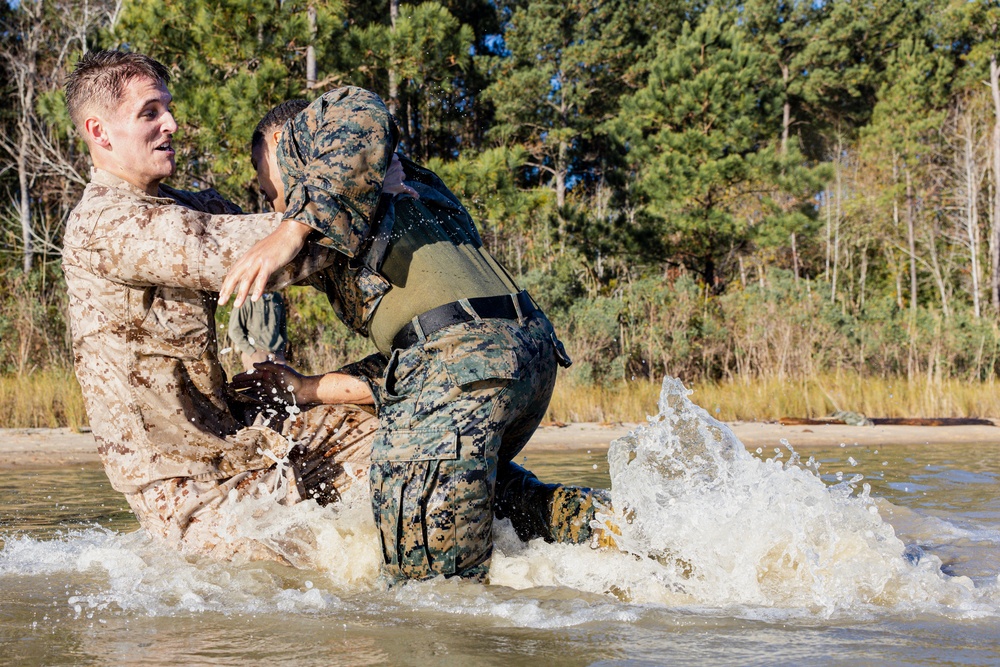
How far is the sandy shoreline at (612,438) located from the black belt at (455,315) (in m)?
5.39

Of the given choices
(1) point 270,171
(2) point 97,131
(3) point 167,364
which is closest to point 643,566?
(3) point 167,364

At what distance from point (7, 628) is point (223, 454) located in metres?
0.83

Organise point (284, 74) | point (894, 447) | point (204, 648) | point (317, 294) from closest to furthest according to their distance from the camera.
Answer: point (204, 648) → point (894, 447) → point (284, 74) → point (317, 294)

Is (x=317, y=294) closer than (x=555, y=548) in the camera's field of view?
No

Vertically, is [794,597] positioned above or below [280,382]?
below

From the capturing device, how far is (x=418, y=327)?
115 inches

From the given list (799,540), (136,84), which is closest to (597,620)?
(799,540)

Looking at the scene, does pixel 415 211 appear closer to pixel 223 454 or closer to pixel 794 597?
pixel 223 454

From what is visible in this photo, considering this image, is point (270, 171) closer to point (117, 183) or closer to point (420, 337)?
point (117, 183)

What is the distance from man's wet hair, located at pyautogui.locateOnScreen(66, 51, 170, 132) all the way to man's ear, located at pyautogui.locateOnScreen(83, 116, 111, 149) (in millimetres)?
24

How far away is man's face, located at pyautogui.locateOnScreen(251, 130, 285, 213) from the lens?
11.2 feet

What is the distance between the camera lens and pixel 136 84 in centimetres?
316

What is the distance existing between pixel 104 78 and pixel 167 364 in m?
0.92

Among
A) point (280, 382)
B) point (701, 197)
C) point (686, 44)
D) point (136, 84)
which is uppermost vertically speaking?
point (686, 44)
